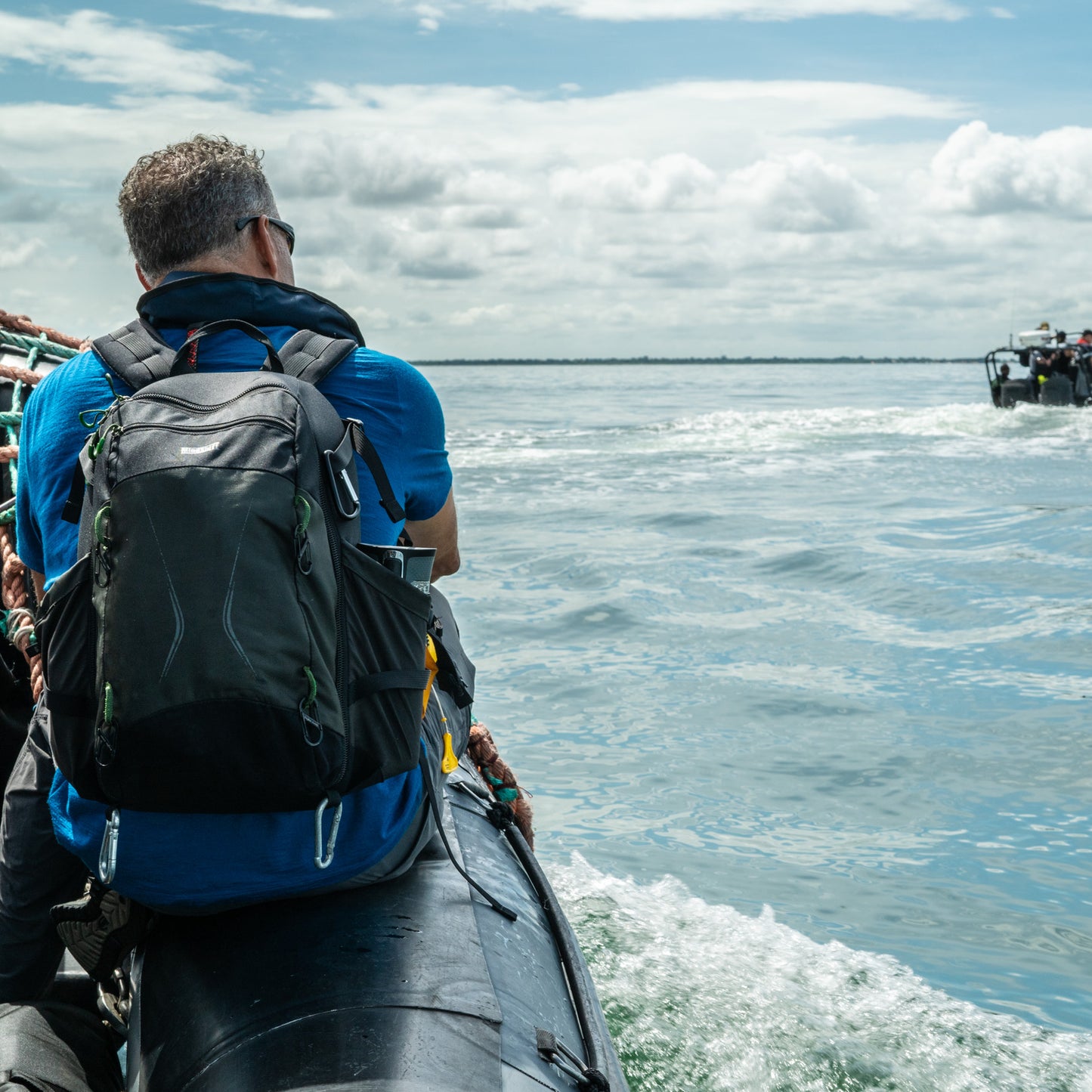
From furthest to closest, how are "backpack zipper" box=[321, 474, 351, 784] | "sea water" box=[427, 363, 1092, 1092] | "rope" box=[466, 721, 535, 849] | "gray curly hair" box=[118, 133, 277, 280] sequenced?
"sea water" box=[427, 363, 1092, 1092] < "rope" box=[466, 721, 535, 849] < "gray curly hair" box=[118, 133, 277, 280] < "backpack zipper" box=[321, 474, 351, 784]

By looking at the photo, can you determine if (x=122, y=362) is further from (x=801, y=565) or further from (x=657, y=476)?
(x=657, y=476)

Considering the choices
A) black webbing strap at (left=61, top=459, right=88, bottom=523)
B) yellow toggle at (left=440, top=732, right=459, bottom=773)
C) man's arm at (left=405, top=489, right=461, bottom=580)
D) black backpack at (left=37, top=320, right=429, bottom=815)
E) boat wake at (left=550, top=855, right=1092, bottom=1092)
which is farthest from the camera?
boat wake at (left=550, top=855, right=1092, bottom=1092)

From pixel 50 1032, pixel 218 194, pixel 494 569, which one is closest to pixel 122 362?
pixel 218 194

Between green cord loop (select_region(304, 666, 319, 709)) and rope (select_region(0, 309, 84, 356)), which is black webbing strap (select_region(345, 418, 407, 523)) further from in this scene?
rope (select_region(0, 309, 84, 356))

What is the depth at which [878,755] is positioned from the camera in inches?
243

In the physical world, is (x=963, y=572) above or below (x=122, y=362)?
below

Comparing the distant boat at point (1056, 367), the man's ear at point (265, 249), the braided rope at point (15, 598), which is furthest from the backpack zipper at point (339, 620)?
the distant boat at point (1056, 367)

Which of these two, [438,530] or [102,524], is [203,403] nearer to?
[102,524]

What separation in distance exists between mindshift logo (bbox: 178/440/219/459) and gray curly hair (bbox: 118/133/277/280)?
1.72 ft

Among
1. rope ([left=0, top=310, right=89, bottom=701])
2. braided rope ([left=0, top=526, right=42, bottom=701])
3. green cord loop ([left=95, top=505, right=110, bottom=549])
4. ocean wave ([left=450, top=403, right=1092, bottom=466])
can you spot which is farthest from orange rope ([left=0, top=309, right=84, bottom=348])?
ocean wave ([left=450, top=403, right=1092, bottom=466])

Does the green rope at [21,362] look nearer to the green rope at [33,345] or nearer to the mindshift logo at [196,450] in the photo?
the green rope at [33,345]

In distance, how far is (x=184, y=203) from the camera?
74.2 inches

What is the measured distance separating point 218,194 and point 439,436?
1.77ft

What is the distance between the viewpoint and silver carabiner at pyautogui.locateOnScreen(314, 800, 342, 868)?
1.66m
